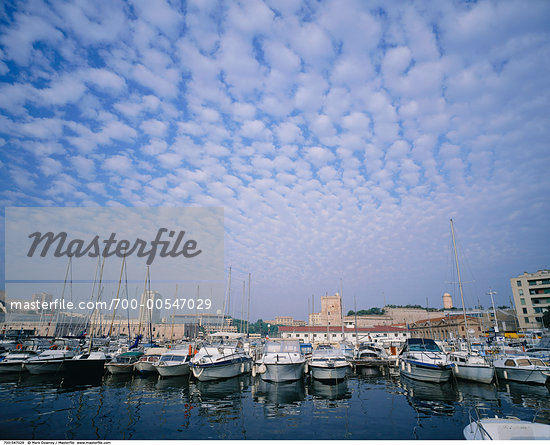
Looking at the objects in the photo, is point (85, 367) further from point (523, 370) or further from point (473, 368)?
point (523, 370)

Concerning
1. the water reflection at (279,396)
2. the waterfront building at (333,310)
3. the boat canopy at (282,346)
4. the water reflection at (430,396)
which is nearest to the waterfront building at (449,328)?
the waterfront building at (333,310)

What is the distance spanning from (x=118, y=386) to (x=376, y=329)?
74653mm

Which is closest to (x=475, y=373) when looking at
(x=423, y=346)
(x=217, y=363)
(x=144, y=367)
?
(x=423, y=346)

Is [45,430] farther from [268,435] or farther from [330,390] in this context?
[330,390]

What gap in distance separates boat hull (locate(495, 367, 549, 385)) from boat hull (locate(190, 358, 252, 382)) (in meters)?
22.5

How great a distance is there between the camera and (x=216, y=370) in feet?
83.5

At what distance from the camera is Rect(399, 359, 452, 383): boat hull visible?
22859mm

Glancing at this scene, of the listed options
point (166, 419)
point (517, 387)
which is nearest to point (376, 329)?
point (517, 387)

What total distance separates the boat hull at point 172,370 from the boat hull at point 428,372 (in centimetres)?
1950

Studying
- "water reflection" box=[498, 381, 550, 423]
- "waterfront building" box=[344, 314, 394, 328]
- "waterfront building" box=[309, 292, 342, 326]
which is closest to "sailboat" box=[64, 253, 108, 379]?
"water reflection" box=[498, 381, 550, 423]

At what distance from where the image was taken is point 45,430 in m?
12.5

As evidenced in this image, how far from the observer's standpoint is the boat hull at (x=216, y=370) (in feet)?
81.2

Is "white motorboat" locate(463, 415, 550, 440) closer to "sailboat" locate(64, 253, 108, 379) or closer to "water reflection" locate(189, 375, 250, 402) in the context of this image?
"water reflection" locate(189, 375, 250, 402)

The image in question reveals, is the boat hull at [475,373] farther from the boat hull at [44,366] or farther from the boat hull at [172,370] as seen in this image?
the boat hull at [44,366]
